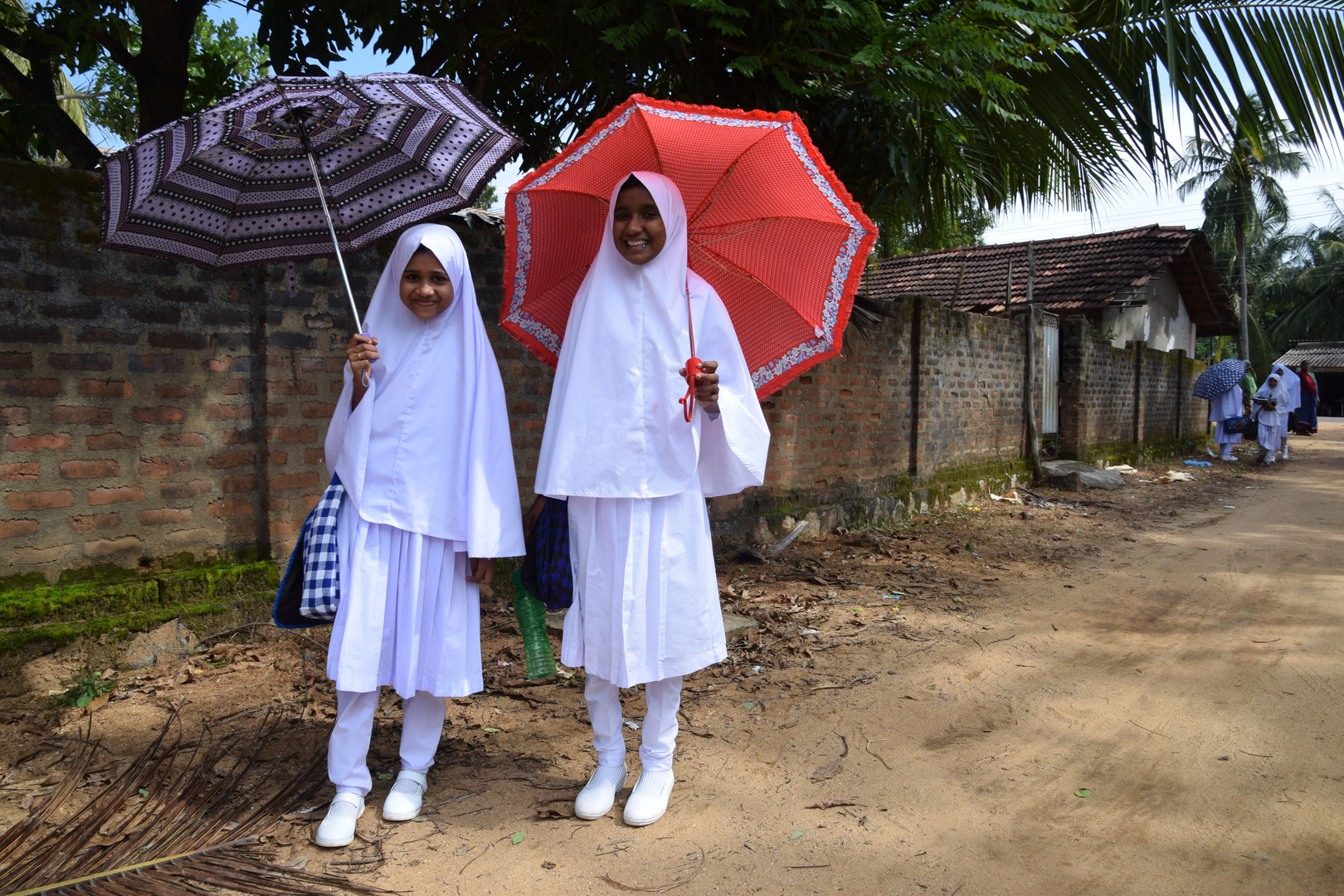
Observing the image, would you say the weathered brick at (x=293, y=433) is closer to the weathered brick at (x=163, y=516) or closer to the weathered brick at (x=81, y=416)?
the weathered brick at (x=163, y=516)

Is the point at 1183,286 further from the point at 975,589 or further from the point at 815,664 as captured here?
the point at 815,664

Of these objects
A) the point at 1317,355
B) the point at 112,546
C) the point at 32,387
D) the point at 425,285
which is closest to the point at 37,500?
the point at 112,546

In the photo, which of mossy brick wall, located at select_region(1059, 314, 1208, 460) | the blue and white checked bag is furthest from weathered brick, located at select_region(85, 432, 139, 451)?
mossy brick wall, located at select_region(1059, 314, 1208, 460)

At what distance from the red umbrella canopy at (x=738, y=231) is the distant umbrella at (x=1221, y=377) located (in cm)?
1513

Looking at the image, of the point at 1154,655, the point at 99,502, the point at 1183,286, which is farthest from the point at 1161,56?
the point at 1183,286

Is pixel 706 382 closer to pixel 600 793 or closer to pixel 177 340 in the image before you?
pixel 600 793

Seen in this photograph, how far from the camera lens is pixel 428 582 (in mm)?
2578

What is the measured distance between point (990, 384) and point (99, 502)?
8.73 metres

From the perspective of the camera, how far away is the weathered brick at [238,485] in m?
3.81

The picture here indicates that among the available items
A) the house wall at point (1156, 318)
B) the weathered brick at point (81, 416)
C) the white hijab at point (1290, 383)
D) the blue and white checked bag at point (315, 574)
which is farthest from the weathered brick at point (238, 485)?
the white hijab at point (1290, 383)

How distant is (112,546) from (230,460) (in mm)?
580

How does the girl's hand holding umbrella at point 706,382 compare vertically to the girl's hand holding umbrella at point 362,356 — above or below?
below

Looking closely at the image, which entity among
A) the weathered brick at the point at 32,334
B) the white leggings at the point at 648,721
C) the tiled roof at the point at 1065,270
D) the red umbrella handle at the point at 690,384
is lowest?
the white leggings at the point at 648,721

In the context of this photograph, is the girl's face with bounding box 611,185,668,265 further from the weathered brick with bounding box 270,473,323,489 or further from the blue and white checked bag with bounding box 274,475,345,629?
the weathered brick with bounding box 270,473,323,489
